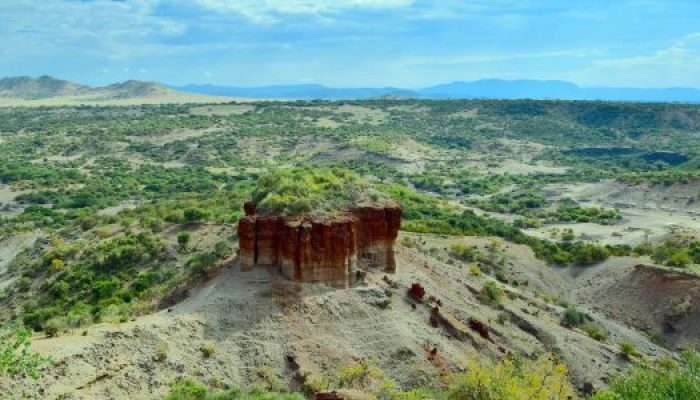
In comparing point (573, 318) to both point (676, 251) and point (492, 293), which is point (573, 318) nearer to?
point (492, 293)

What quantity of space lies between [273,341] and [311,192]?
7.98 metres

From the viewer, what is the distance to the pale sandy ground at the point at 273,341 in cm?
2395

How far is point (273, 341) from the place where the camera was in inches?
1113

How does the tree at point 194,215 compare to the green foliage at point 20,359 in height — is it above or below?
below

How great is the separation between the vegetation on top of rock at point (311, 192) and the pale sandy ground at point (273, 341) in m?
3.23

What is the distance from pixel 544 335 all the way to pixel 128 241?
1105 inches

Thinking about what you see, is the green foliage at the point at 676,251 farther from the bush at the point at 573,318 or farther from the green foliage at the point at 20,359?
the green foliage at the point at 20,359

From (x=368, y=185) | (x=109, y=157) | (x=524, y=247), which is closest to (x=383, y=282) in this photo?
(x=368, y=185)

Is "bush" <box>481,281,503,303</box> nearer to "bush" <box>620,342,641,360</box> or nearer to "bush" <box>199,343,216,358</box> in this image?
"bush" <box>620,342,641,360</box>

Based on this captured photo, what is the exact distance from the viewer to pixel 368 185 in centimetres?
3681

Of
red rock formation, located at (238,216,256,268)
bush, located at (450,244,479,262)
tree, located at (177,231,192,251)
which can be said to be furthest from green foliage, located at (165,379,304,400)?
bush, located at (450,244,479,262)

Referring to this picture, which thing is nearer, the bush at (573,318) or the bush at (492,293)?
the bush at (492,293)

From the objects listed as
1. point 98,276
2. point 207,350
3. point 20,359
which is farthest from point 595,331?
point 20,359

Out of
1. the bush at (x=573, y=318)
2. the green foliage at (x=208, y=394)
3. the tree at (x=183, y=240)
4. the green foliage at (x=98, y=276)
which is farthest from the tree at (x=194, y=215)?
the green foliage at (x=208, y=394)
